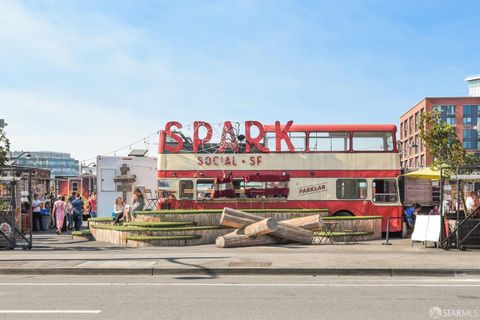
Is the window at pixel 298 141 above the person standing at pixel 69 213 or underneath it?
above

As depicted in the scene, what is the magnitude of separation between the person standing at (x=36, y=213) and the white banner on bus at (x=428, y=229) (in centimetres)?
1660

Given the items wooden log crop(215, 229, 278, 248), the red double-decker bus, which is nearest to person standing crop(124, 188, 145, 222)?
the red double-decker bus

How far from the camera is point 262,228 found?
1847cm

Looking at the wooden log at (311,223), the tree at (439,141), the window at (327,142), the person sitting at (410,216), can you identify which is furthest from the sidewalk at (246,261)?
the tree at (439,141)

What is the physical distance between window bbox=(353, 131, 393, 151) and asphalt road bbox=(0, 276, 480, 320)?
13004 mm

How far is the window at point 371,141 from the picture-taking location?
2477cm

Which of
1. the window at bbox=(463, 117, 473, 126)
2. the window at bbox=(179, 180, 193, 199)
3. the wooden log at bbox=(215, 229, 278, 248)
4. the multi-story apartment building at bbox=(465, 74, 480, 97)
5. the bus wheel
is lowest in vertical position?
the wooden log at bbox=(215, 229, 278, 248)

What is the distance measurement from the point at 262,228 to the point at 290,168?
268 inches

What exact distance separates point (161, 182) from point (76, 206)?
501cm

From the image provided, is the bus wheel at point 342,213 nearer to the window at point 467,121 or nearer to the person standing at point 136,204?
the person standing at point 136,204

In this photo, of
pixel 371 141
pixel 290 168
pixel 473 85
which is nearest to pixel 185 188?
pixel 290 168

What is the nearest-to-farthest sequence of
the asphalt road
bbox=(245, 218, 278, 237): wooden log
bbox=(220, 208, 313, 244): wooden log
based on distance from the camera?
the asphalt road → bbox=(245, 218, 278, 237): wooden log → bbox=(220, 208, 313, 244): wooden log

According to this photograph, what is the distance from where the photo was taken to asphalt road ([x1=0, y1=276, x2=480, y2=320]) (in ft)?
27.8

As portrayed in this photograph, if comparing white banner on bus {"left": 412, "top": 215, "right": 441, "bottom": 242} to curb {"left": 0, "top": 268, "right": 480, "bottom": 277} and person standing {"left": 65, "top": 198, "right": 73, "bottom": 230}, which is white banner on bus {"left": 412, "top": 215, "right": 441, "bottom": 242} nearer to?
curb {"left": 0, "top": 268, "right": 480, "bottom": 277}
